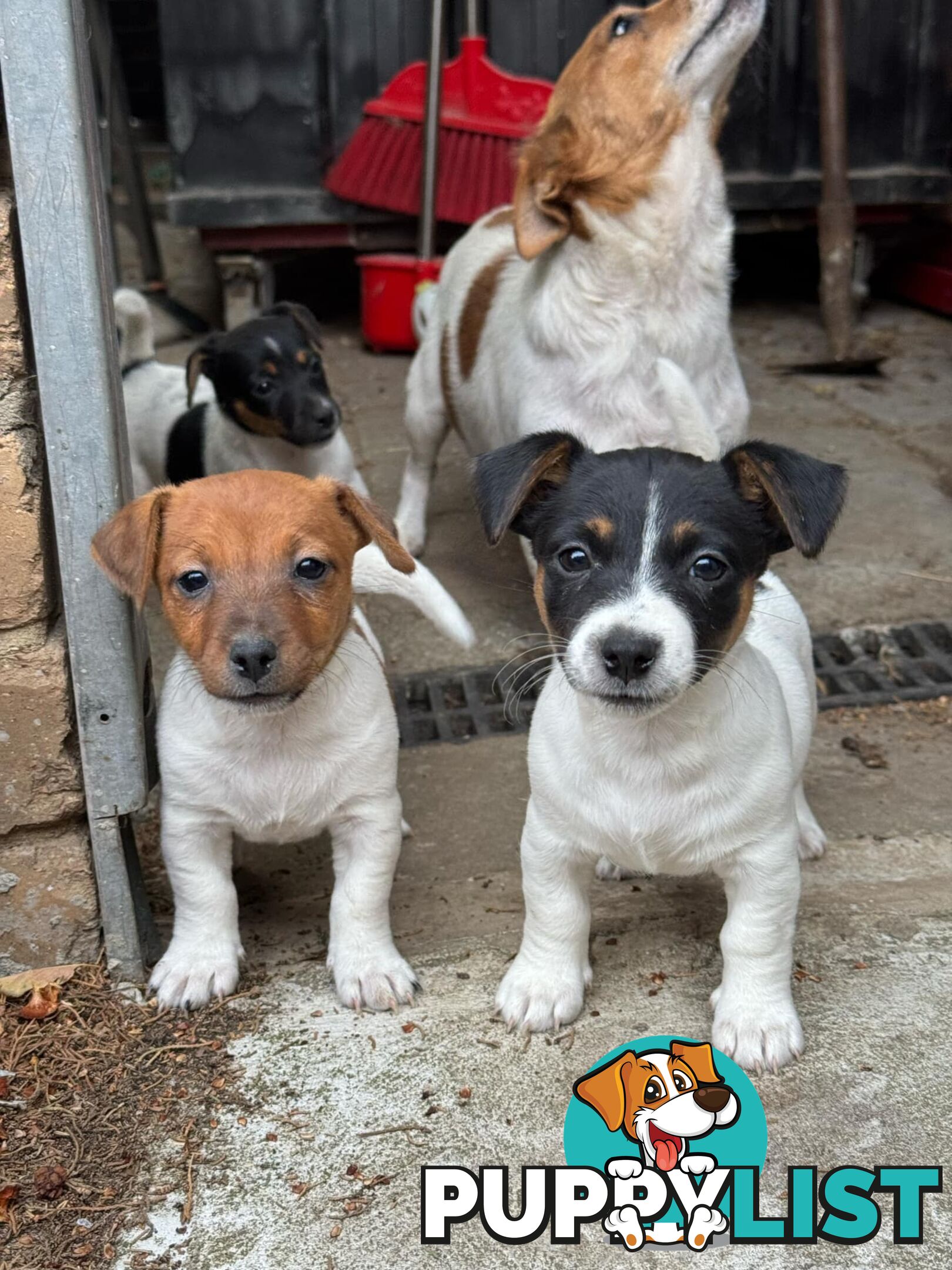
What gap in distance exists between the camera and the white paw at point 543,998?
2496mm

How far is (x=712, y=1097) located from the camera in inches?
87.0

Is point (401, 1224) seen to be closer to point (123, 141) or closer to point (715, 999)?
point (715, 999)

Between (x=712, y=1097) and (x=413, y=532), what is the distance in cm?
310

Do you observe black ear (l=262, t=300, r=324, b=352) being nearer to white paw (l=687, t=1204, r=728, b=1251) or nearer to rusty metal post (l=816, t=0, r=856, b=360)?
rusty metal post (l=816, t=0, r=856, b=360)

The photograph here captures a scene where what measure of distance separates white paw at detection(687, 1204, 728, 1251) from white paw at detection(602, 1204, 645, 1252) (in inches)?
3.1

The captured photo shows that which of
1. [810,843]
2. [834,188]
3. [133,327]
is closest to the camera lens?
[810,843]

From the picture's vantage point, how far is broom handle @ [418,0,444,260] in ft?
20.3

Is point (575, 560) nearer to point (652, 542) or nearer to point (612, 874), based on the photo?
point (652, 542)

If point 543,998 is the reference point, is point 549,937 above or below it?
above

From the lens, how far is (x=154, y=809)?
338cm

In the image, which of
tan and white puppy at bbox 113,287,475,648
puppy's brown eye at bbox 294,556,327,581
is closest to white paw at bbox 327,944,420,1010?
puppy's brown eye at bbox 294,556,327,581

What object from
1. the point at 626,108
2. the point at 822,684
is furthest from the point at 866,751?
the point at 626,108

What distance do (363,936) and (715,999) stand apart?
718 mm

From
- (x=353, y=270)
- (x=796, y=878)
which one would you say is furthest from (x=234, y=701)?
(x=353, y=270)
